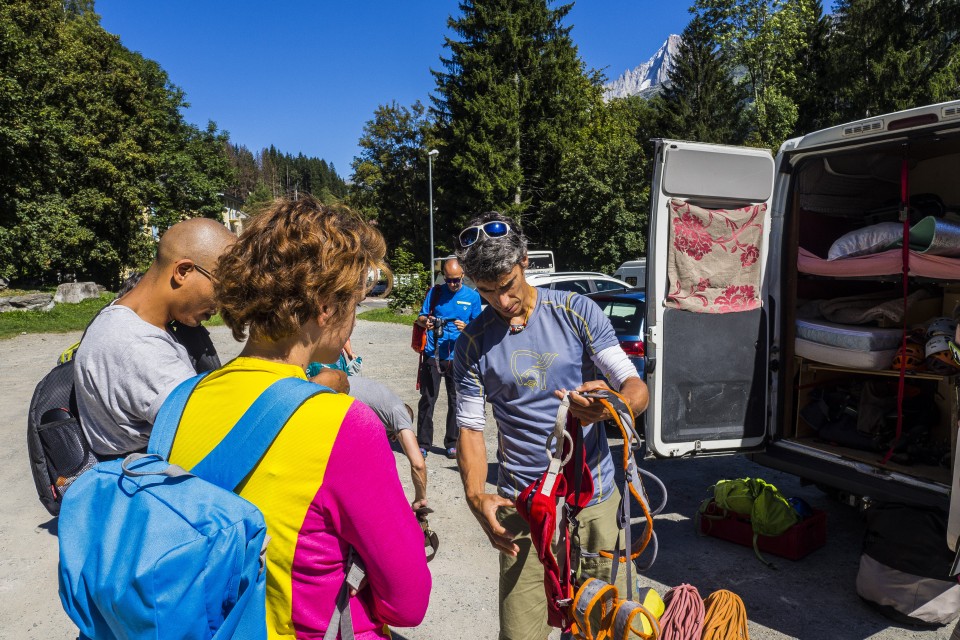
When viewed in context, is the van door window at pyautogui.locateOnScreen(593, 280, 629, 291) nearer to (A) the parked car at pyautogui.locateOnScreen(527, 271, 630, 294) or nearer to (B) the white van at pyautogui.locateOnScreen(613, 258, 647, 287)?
(A) the parked car at pyautogui.locateOnScreen(527, 271, 630, 294)

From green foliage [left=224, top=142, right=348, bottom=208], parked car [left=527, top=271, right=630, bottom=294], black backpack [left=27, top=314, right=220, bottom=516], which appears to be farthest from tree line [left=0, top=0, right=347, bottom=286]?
green foliage [left=224, top=142, right=348, bottom=208]

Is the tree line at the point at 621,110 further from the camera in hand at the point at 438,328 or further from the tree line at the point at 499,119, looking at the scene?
the camera in hand at the point at 438,328

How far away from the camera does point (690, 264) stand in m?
4.01

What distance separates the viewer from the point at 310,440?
3.60ft

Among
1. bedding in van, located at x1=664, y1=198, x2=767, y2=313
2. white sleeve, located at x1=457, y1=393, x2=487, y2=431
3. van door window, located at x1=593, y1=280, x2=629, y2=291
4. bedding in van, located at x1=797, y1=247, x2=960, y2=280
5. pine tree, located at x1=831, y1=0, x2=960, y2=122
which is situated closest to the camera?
white sleeve, located at x1=457, y1=393, x2=487, y2=431

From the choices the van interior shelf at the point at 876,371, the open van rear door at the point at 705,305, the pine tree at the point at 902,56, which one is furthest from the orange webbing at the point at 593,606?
the pine tree at the point at 902,56

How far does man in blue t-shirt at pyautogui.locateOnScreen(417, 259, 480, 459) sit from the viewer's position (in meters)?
6.11

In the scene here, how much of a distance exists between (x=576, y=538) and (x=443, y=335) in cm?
414

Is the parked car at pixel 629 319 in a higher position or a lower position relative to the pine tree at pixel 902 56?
lower

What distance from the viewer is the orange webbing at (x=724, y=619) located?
8.46ft

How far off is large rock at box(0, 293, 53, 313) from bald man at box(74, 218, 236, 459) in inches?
844

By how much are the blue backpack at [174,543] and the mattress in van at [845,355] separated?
4164 millimetres

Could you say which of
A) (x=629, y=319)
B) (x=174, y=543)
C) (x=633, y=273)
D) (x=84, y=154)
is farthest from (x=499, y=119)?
(x=174, y=543)

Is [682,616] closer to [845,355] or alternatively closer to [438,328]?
[845,355]
